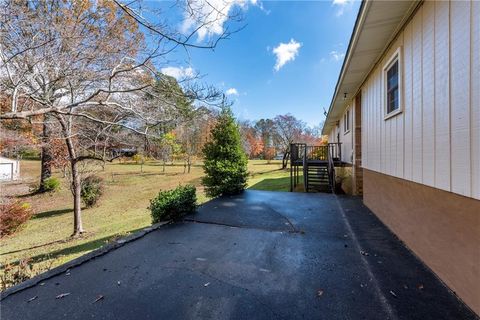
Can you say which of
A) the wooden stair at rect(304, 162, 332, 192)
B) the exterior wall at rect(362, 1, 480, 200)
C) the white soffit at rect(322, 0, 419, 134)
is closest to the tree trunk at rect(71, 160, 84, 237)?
the wooden stair at rect(304, 162, 332, 192)

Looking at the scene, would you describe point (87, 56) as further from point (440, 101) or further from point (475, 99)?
point (475, 99)

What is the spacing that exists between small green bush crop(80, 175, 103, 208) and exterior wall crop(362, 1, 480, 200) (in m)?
13.8

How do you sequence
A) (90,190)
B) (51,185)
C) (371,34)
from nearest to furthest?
(371,34) → (90,190) → (51,185)

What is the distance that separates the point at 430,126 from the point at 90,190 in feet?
47.4

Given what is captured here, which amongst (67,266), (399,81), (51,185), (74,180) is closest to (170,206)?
(67,266)

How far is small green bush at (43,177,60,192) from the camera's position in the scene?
1497cm

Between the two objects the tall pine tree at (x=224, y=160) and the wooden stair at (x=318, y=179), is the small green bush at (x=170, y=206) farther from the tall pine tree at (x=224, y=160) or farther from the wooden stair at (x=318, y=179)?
the wooden stair at (x=318, y=179)

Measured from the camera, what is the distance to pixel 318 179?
35.9 ft

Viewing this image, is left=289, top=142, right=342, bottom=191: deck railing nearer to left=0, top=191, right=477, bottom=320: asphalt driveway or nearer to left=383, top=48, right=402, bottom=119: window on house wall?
left=383, top=48, right=402, bottom=119: window on house wall

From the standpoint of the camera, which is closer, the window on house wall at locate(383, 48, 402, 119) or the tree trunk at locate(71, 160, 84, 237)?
the window on house wall at locate(383, 48, 402, 119)

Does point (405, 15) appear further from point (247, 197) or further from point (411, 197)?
point (247, 197)

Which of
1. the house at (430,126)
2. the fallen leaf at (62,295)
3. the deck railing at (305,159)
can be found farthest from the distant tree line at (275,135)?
the fallen leaf at (62,295)

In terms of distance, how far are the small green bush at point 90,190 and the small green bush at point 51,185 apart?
16.3ft

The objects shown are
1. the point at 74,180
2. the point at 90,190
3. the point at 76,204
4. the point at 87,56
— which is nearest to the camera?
the point at 87,56
